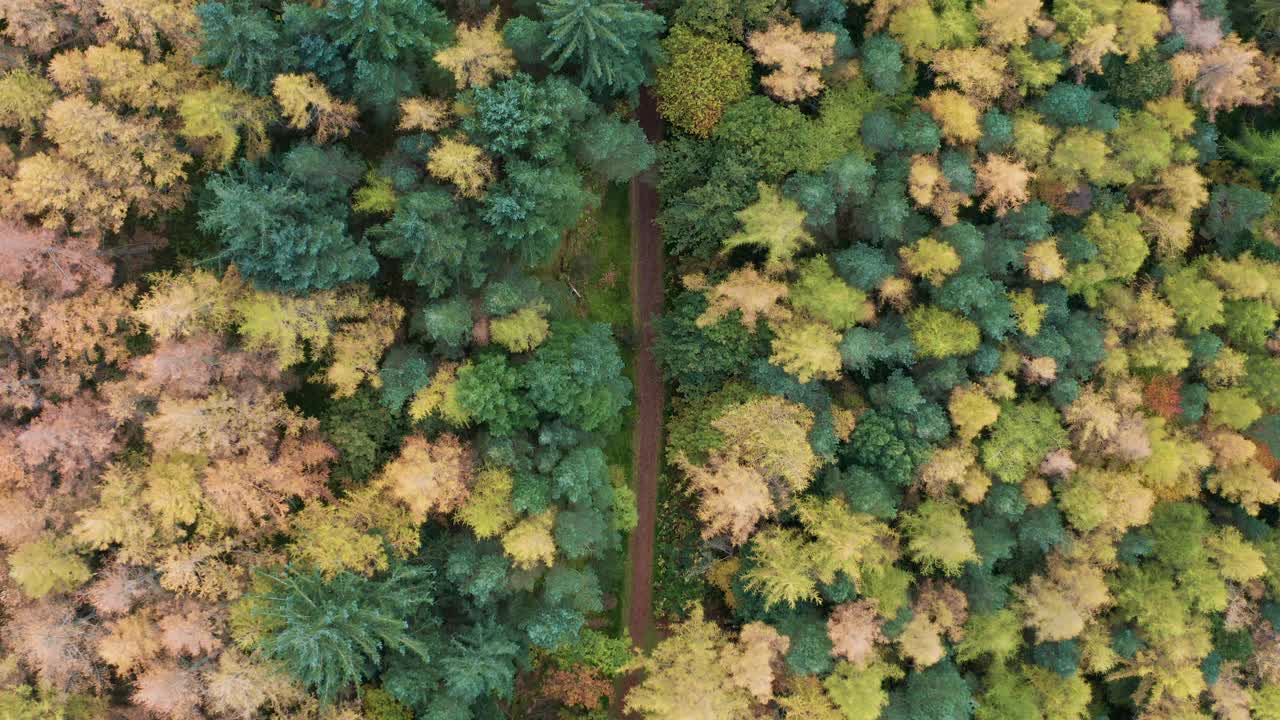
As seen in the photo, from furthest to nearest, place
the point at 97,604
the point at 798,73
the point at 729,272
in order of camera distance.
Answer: the point at 729,272 → the point at 798,73 → the point at 97,604

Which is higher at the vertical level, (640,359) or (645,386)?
(640,359)

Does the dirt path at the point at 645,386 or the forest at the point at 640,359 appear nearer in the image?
the forest at the point at 640,359

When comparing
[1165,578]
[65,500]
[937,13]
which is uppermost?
[937,13]

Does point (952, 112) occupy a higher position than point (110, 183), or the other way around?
point (952, 112)

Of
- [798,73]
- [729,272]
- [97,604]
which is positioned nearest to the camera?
[97,604]

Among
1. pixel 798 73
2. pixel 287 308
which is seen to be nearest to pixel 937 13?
pixel 798 73

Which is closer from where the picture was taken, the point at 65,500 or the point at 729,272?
the point at 65,500

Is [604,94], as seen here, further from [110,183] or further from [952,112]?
[110,183]

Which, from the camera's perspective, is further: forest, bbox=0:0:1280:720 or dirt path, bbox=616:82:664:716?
dirt path, bbox=616:82:664:716
